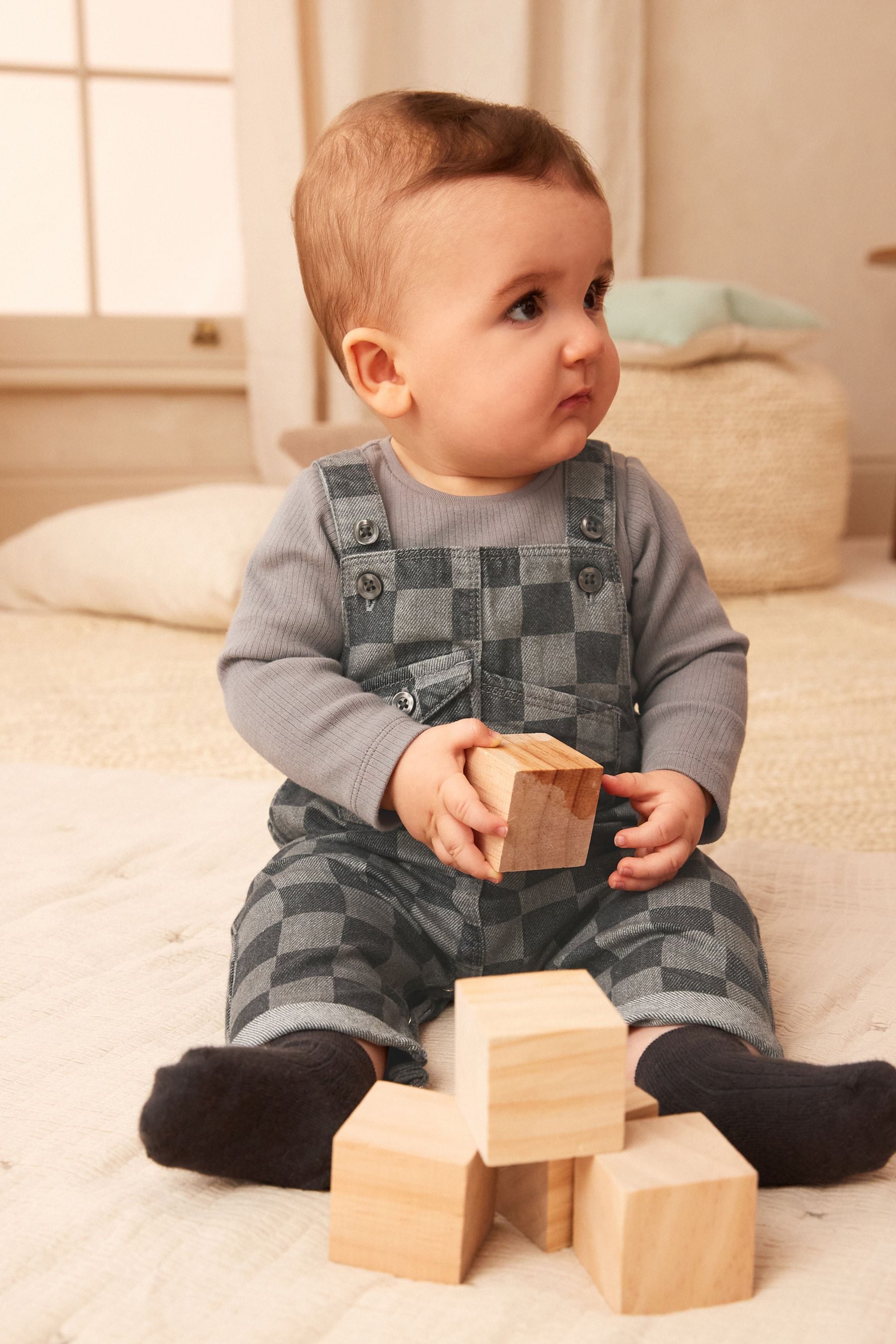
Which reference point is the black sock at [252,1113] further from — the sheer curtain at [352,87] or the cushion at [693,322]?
the sheer curtain at [352,87]

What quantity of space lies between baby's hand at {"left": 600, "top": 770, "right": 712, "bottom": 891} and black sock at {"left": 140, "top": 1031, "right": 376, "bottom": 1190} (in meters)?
0.20

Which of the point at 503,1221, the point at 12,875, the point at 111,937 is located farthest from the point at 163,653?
the point at 503,1221

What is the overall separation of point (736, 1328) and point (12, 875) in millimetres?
607

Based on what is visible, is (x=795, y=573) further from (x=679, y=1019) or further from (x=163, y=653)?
(x=679, y=1019)

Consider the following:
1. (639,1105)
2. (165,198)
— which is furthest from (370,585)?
(165,198)

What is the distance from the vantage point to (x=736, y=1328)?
42 centimetres

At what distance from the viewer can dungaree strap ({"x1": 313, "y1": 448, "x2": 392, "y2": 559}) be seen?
73 centimetres

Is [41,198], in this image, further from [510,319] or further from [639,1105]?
[639,1105]

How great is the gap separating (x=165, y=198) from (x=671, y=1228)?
2486 millimetres

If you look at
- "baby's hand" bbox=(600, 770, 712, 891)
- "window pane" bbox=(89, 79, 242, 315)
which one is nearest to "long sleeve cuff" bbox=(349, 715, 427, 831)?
"baby's hand" bbox=(600, 770, 712, 891)

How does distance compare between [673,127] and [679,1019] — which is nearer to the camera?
[679,1019]

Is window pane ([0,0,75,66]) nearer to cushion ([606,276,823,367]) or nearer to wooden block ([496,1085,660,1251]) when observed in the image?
cushion ([606,276,823,367])

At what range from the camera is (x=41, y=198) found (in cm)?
246

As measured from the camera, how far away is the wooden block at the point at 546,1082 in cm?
44
